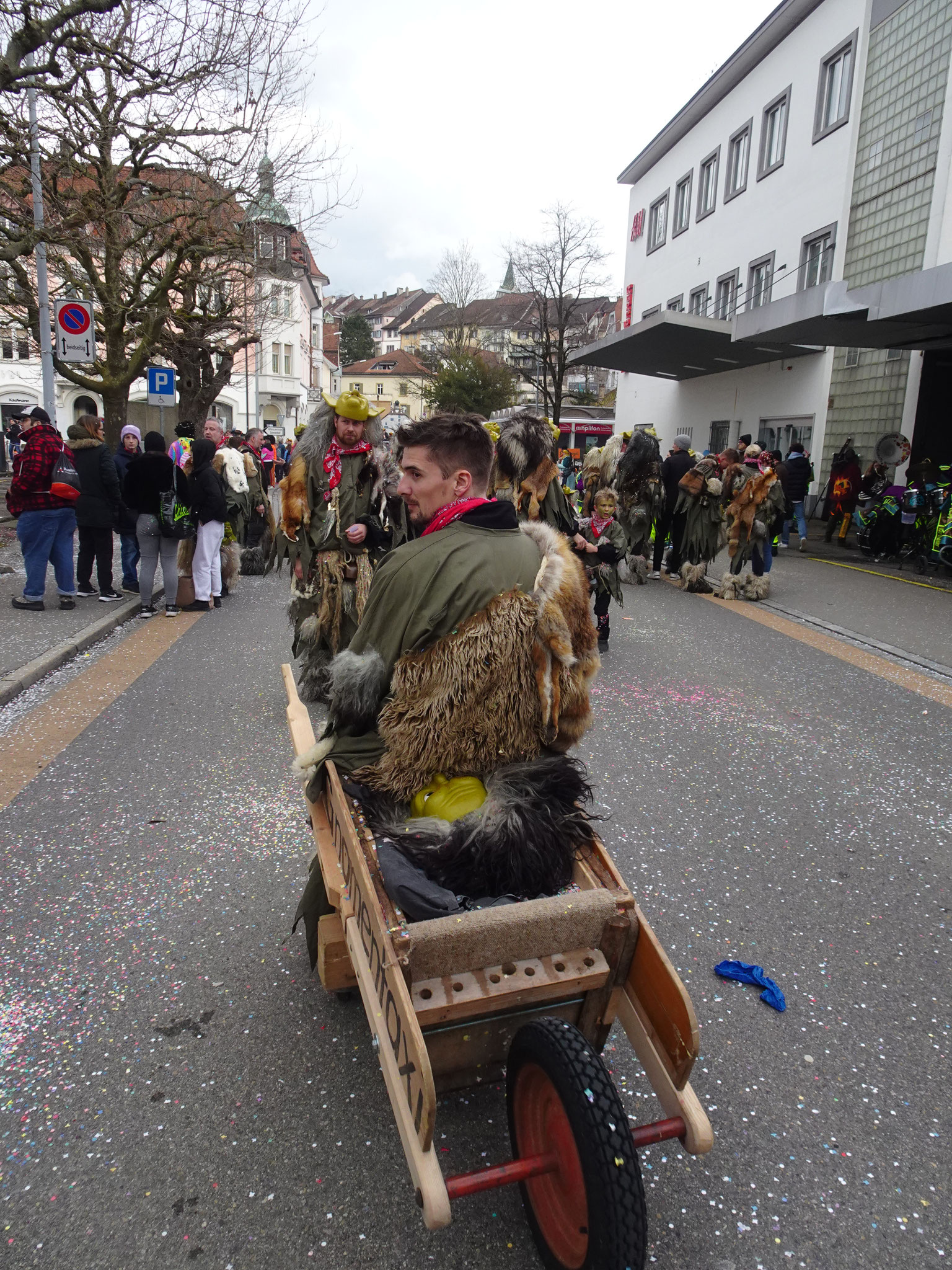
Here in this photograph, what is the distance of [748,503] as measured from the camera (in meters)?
10.3

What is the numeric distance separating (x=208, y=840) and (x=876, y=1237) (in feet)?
9.35

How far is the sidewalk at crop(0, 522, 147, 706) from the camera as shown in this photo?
6.02 m

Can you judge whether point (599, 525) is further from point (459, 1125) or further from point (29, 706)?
point (459, 1125)

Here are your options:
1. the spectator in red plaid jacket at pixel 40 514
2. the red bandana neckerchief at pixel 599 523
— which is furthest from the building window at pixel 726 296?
the spectator in red plaid jacket at pixel 40 514

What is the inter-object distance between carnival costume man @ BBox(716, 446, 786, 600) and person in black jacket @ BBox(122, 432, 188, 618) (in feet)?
21.6

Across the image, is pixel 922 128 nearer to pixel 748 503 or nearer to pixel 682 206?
pixel 748 503

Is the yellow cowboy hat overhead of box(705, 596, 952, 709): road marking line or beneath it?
overhead

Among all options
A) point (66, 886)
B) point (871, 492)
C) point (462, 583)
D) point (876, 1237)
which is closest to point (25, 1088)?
point (66, 886)

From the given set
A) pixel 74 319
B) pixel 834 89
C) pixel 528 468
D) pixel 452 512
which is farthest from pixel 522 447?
pixel 834 89

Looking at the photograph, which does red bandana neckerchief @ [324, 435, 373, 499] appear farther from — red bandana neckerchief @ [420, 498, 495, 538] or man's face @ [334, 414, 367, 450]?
red bandana neckerchief @ [420, 498, 495, 538]

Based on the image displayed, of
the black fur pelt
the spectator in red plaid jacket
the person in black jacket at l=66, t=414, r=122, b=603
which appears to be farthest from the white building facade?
the black fur pelt

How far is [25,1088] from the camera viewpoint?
2.31 meters

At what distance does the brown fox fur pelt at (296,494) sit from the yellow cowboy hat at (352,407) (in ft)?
1.15

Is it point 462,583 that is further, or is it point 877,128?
point 877,128
